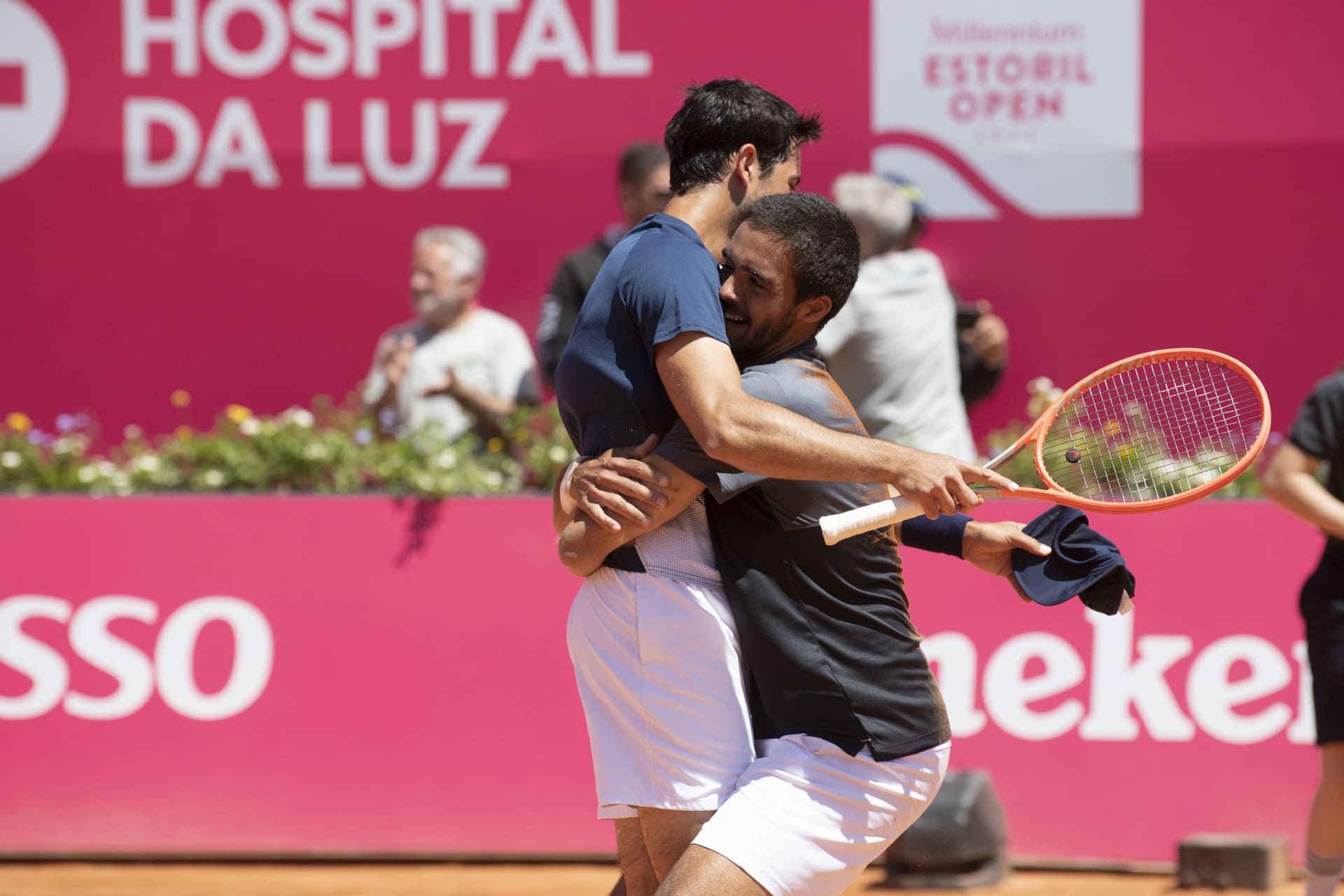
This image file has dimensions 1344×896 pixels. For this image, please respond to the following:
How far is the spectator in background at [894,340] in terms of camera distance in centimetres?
568

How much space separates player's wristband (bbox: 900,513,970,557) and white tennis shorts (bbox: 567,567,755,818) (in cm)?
46

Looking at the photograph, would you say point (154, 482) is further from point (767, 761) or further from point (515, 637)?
point (767, 761)

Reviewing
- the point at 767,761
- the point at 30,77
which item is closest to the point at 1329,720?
the point at 767,761

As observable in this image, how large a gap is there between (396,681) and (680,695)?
113 inches

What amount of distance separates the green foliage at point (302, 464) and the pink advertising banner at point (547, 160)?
2.53 meters

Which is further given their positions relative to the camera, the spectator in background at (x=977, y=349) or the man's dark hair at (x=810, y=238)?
A: the spectator in background at (x=977, y=349)

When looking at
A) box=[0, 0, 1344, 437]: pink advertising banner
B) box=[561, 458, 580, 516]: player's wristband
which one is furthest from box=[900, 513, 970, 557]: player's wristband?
box=[0, 0, 1344, 437]: pink advertising banner

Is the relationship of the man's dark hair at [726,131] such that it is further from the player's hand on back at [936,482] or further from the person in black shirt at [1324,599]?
the person in black shirt at [1324,599]

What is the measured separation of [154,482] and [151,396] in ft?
9.32

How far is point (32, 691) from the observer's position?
5.33 m

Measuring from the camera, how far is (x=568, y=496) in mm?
2803

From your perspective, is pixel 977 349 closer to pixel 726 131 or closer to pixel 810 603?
pixel 726 131

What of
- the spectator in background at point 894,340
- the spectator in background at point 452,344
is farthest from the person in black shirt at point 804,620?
the spectator in background at point 452,344

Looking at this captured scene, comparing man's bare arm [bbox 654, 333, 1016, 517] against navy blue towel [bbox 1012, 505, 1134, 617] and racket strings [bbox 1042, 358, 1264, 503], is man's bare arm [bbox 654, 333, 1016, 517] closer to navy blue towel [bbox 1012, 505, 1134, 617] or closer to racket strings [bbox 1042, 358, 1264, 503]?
navy blue towel [bbox 1012, 505, 1134, 617]
